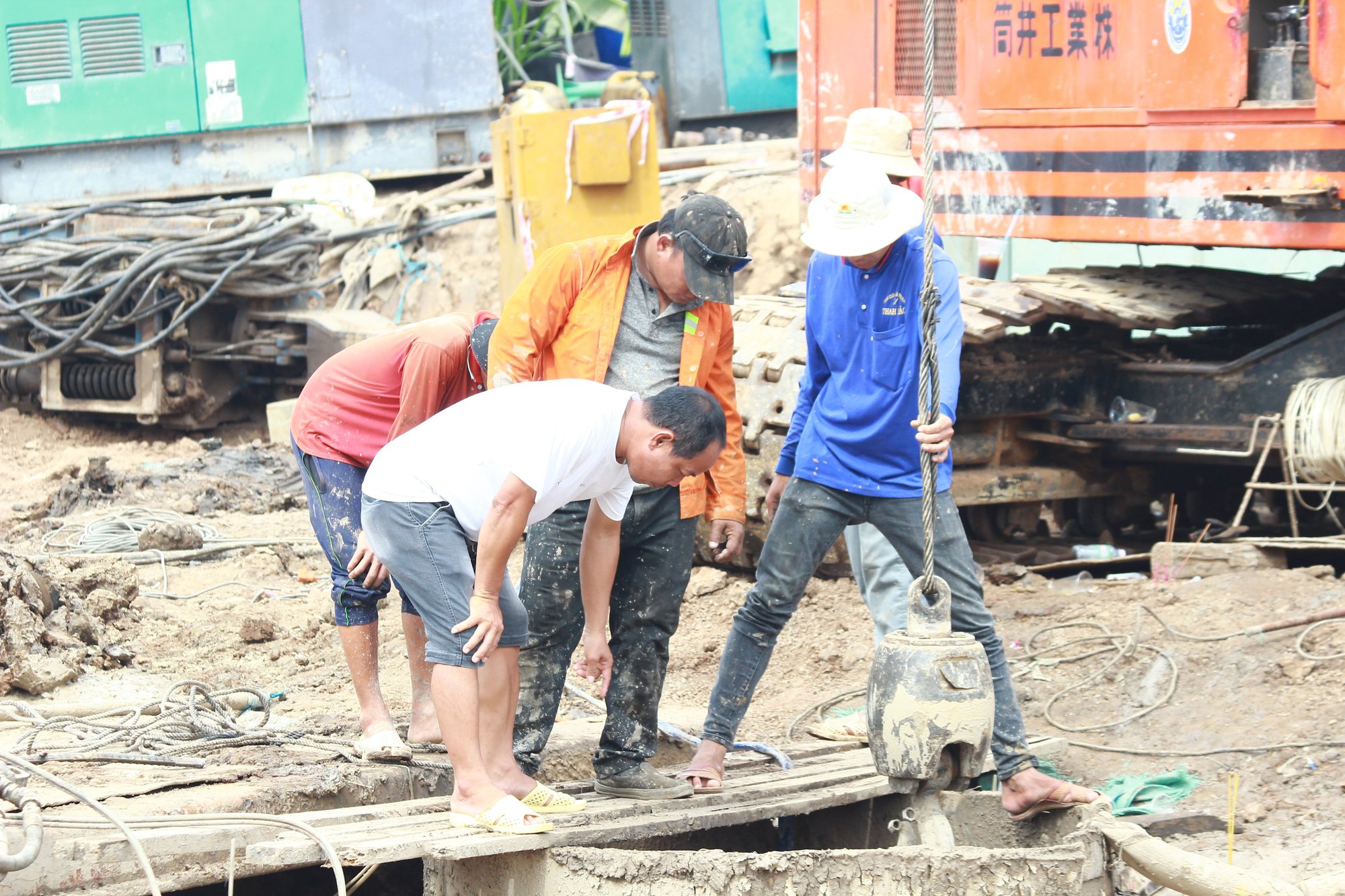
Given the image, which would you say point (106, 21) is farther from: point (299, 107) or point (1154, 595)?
point (1154, 595)

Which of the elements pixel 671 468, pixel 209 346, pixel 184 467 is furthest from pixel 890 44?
pixel 209 346

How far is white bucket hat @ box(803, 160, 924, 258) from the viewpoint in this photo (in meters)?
4.30

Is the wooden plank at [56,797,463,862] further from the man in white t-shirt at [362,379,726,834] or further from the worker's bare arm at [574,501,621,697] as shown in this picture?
the worker's bare arm at [574,501,621,697]

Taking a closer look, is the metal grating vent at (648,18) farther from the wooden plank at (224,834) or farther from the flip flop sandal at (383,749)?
the wooden plank at (224,834)

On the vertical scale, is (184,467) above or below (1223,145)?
below

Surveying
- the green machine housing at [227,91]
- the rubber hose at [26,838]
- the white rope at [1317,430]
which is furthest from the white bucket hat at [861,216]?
the green machine housing at [227,91]

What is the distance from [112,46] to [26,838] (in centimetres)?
1168

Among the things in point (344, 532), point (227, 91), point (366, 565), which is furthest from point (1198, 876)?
point (227, 91)

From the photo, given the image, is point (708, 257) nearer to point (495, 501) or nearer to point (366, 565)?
point (495, 501)

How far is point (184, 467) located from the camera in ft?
33.3

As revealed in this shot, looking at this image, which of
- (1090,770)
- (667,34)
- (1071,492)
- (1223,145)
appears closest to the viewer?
(1090,770)

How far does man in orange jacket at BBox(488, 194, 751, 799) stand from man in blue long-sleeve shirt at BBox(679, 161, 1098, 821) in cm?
21

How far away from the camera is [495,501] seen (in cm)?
366

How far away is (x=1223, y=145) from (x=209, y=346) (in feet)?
26.7
